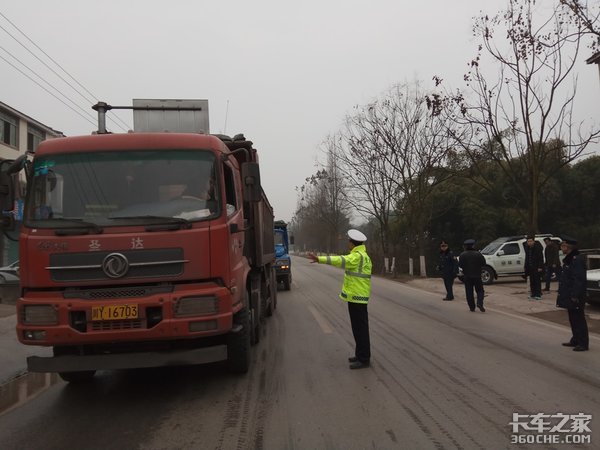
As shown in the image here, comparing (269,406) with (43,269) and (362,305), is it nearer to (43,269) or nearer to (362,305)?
(362,305)

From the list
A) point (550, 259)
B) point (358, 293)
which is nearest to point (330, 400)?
point (358, 293)

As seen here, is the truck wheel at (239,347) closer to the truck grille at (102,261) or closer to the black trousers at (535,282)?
the truck grille at (102,261)

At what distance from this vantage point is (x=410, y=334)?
9273 millimetres

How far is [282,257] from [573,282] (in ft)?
40.5

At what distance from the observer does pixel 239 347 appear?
6.36 metres

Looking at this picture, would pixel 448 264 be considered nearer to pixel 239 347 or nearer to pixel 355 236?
pixel 355 236

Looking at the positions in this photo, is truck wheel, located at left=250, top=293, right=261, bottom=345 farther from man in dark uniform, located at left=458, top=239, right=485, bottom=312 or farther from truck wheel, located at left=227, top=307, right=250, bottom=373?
man in dark uniform, located at left=458, top=239, right=485, bottom=312

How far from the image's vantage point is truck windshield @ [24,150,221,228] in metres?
5.44

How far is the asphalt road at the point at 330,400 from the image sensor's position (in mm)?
4457

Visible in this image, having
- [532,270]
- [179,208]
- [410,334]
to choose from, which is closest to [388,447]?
[179,208]

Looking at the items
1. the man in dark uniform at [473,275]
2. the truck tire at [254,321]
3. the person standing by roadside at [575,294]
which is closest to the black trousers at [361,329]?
the truck tire at [254,321]

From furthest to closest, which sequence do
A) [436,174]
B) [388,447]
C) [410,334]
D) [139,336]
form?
[436,174]
[410,334]
[139,336]
[388,447]

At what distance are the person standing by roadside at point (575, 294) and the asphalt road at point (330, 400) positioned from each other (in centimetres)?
25

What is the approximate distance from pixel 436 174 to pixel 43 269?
989 inches
